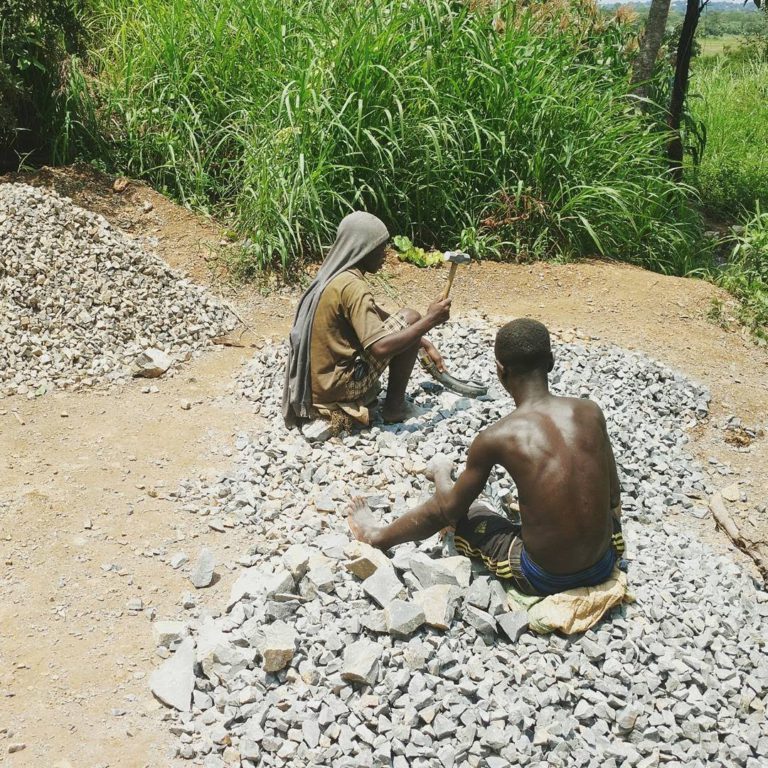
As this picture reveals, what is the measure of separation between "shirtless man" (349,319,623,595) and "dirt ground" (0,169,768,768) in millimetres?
1114

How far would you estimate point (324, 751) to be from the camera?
2.79 metres

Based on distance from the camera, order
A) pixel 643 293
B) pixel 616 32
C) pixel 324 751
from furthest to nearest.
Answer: pixel 616 32 < pixel 643 293 < pixel 324 751

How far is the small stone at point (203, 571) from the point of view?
3627mm

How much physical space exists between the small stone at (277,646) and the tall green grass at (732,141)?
622 cm

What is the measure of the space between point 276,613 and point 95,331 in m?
3.02

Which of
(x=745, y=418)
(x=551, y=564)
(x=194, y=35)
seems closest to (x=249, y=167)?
(x=194, y=35)

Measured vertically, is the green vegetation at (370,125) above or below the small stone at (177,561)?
above

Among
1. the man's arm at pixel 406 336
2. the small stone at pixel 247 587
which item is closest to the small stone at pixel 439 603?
the small stone at pixel 247 587

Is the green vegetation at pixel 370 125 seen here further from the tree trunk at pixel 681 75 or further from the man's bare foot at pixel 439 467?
the man's bare foot at pixel 439 467

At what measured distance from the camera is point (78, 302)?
5691 mm

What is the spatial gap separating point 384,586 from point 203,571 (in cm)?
87

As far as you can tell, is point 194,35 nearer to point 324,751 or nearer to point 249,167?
point 249,167

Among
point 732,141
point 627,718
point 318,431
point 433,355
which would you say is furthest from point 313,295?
point 732,141

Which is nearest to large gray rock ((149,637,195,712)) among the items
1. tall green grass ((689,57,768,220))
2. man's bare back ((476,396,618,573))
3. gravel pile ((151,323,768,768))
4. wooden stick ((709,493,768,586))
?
gravel pile ((151,323,768,768))
